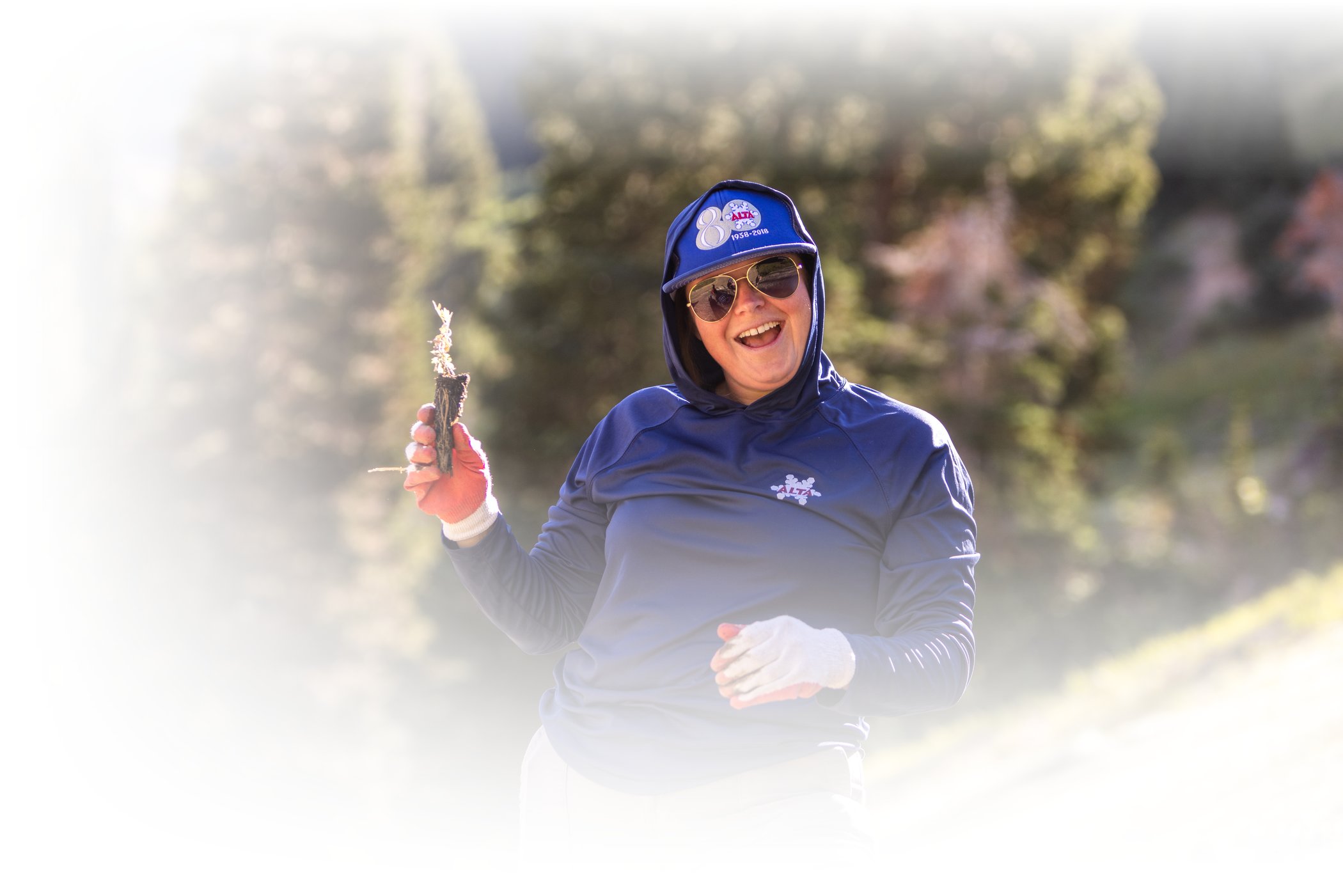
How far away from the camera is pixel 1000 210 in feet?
64.9

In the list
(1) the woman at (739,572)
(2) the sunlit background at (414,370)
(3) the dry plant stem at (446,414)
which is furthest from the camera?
(2) the sunlit background at (414,370)

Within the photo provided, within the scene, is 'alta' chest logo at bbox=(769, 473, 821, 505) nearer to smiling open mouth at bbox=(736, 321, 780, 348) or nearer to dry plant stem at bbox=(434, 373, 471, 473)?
smiling open mouth at bbox=(736, 321, 780, 348)

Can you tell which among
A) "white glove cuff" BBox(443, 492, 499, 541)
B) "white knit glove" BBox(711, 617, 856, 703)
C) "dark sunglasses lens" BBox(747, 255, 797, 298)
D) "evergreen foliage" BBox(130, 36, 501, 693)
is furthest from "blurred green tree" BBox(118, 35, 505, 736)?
"white knit glove" BBox(711, 617, 856, 703)

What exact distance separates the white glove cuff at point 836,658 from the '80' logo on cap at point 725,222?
94 centimetres

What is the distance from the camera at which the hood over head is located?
286cm

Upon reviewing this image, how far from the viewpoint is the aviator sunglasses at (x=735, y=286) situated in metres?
2.87

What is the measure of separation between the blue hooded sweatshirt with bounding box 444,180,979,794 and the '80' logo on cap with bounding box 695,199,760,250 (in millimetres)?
12

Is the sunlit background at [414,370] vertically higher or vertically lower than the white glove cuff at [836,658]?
higher

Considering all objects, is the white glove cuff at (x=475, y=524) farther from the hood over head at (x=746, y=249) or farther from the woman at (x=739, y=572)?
the hood over head at (x=746, y=249)

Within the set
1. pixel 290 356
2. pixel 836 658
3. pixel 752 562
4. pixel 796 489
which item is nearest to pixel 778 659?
pixel 836 658

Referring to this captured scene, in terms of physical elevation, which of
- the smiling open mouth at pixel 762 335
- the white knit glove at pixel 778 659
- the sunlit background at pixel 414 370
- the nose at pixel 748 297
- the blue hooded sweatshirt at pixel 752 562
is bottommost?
the white knit glove at pixel 778 659

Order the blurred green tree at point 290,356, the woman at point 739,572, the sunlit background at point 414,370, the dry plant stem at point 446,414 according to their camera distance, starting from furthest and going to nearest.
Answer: the blurred green tree at point 290,356 → the sunlit background at point 414,370 → the dry plant stem at point 446,414 → the woman at point 739,572

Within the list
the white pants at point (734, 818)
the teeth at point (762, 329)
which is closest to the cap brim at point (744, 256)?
the teeth at point (762, 329)

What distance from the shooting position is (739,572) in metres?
2.74
